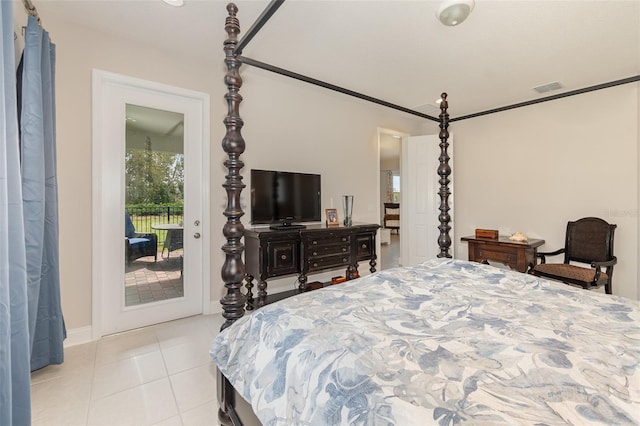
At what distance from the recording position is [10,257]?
0.99m

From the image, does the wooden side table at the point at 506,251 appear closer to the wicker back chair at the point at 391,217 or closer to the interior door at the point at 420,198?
the interior door at the point at 420,198

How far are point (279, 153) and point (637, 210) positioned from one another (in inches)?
160

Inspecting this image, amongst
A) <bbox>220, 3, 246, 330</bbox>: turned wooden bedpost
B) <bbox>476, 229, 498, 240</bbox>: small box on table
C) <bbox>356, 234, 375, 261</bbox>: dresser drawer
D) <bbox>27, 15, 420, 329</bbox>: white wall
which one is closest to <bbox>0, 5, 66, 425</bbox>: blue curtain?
<bbox>27, 15, 420, 329</bbox>: white wall

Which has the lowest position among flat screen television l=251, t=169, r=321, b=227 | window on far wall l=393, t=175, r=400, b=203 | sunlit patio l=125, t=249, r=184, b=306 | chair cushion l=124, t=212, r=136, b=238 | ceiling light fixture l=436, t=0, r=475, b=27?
sunlit patio l=125, t=249, r=184, b=306

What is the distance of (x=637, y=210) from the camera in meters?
3.23

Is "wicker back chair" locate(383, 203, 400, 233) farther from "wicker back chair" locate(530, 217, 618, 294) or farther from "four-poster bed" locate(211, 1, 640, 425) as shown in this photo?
"four-poster bed" locate(211, 1, 640, 425)

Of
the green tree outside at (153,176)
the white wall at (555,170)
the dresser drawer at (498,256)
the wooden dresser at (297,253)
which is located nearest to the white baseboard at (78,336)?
the green tree outside at (153,176)

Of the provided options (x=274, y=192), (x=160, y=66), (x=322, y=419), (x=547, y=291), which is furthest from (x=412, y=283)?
(x=160, y=66)

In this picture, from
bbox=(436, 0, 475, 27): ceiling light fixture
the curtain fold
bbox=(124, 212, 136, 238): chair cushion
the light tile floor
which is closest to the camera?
the curtain fold

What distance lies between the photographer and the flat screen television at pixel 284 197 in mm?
3170

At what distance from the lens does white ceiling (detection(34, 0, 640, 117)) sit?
219 centimetres

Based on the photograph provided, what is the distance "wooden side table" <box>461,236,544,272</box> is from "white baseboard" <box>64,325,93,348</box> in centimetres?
430

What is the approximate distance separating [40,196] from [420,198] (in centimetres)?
454

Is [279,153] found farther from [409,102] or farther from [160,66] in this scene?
[409,102]
